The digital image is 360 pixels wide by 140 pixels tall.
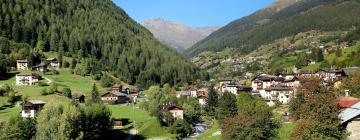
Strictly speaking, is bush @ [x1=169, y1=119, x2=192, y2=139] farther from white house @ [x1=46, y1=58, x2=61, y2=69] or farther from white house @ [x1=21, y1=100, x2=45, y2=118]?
white house @ [x1=46, y1=58, x2=61, y2=69]

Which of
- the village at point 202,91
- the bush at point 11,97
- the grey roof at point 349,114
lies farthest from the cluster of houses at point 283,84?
the grey roof at point 349,114

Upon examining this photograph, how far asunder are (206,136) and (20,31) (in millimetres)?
116362

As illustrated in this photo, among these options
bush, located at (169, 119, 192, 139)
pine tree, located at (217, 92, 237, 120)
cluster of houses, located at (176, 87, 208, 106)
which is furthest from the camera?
cluster of houses, located at (176, 87, 208, 106)

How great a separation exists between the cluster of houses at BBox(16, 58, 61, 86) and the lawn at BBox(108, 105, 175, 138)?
3164 cm

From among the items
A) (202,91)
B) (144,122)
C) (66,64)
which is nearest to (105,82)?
(66,64)

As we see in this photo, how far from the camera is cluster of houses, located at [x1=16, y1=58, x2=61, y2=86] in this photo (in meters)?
133

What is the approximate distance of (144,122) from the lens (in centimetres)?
10300

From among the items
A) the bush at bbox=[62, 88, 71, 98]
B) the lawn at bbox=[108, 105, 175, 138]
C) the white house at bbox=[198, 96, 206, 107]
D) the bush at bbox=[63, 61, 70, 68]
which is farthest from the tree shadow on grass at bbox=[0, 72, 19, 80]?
the white house at bbox=[198, 96, 206, 107]

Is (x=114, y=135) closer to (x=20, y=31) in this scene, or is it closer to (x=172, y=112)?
(x=172, y=112)

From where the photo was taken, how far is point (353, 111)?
4566cm

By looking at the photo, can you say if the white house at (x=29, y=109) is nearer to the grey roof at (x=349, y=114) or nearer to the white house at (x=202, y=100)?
the white house at (x=202, y=100)

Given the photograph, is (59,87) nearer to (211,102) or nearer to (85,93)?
(85,93)

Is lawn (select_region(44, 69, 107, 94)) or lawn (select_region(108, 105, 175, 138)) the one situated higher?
lawn (select_region(44, 69, 107, 94))

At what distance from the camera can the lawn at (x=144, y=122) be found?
322 ft
